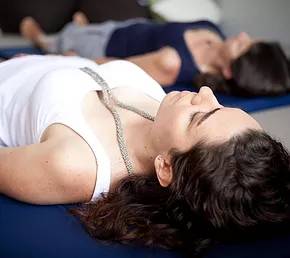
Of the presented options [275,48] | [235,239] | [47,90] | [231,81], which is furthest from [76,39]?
[235,239]

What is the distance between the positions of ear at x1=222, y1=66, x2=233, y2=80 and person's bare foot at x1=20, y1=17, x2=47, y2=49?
42.5 inches

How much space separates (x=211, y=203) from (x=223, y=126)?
16cm

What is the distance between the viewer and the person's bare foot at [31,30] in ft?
8.33

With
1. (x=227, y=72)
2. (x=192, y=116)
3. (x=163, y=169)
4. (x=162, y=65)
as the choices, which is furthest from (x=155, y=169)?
(x=227, y=72)

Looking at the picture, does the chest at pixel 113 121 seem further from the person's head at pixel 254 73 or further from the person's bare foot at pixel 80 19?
the person's bare foot at pixel 80 19

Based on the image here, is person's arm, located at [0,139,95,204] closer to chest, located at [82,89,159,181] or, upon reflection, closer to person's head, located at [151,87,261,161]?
chest, located at [82,89,159,181]

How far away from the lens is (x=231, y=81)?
6.53 ft

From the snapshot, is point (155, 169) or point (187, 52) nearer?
point (155, 169)

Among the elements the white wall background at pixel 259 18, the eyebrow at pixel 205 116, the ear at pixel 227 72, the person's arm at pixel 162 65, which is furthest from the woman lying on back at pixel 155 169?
the white wall background at pixel 259 18

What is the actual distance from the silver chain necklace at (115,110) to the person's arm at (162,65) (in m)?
0.78

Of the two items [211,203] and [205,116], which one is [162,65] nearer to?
[205,116]

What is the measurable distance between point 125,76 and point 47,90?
0.87 ft

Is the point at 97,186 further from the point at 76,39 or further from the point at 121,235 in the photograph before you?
the point at 76,39

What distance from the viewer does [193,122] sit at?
2.94 feet
